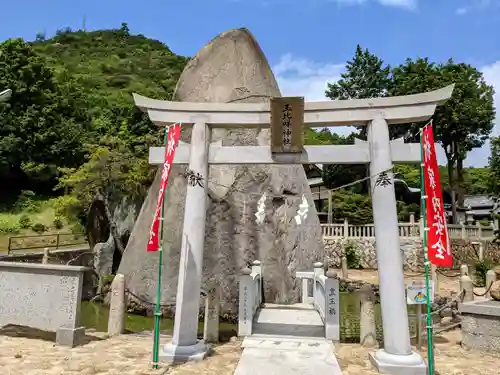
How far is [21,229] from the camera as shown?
28.6 metres

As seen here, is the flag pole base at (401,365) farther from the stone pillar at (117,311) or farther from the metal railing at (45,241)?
the metal railing at (45,241)

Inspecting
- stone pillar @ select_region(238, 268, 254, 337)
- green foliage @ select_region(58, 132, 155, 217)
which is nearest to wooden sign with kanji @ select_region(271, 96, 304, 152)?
stone pillar @ select_region(238, 268, 254, 337)

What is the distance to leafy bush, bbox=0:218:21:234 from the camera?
27.8 metres

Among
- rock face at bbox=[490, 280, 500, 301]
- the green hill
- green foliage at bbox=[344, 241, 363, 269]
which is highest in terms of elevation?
the green hill

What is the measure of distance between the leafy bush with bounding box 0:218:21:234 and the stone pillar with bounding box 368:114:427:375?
2820 cm

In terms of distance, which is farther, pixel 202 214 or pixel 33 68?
pixel 33 68

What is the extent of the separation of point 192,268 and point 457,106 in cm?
2899

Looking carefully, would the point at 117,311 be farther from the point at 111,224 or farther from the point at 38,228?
the point at 38,228

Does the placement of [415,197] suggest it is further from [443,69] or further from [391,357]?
[391,357]

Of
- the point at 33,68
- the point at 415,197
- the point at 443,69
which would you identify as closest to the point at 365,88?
the point at 443,69

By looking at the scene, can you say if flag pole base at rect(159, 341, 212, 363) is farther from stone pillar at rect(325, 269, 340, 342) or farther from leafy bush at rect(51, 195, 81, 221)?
leafy bush at rect(51, 195, 81, 221)

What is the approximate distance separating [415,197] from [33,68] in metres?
37.7

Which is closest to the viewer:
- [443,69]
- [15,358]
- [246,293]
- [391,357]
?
[391,357]

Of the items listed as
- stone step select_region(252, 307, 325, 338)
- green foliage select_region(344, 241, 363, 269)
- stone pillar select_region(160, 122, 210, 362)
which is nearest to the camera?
stone pillar select_region(160, 122, 210, 362)
